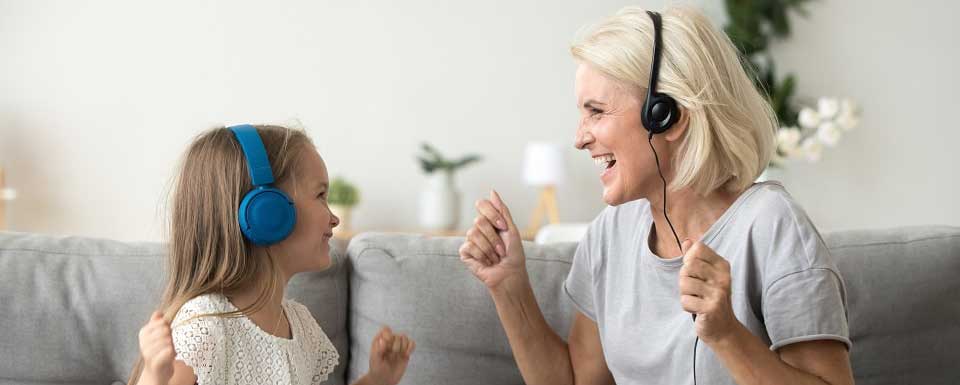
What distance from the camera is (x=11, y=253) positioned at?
1.74 meters

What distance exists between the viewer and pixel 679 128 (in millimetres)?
1456

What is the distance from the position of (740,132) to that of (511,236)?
450 millimetres

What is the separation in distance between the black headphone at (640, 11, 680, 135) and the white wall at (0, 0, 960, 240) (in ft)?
11.4

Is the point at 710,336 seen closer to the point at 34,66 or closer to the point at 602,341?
the point at 602,341

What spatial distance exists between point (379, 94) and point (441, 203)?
0.68 metres

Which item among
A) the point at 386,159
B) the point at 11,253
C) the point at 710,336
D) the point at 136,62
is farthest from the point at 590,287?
the point at 136,62

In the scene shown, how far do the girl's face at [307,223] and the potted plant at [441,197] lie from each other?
9.99 ft

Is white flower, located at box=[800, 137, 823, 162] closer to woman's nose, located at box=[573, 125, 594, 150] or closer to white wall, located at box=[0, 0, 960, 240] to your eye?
white wall, located at box=[0, 0, 960, 240]

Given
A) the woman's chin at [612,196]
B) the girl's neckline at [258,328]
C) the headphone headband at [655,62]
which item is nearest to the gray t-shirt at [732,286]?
the woman's chin at [612,196]

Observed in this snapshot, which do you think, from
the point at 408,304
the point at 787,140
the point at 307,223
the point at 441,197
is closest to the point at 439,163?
the point at 441,197

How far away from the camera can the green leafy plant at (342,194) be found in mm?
4445

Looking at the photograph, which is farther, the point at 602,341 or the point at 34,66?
the point at 34,66

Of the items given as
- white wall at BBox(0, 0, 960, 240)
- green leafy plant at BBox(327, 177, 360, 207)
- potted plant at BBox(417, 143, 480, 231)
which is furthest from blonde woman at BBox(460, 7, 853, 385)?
white wall at BBox(0, 0, 960, 240)

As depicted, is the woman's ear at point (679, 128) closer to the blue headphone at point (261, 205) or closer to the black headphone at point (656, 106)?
the black headphone at point (656, 106)
